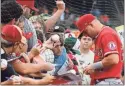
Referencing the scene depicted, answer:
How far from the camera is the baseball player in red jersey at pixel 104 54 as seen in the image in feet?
15.5

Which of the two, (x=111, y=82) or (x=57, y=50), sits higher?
(x=57, y=50)

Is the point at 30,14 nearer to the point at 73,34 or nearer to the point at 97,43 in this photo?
the point at 73,34

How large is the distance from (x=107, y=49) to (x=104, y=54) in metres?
0.06

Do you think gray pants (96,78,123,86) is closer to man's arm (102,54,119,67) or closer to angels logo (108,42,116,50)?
man's arm (102,54,119,67)

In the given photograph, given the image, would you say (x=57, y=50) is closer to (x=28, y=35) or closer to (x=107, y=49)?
(x=28, y=35)

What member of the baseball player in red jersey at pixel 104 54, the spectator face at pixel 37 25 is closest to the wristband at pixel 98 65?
the baseball player in red jersey at pixel 104 54

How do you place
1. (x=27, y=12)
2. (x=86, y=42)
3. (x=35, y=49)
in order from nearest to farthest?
1. (x=35, y=49)
2. (x=27, y=12)
3. (x=86, y=42)

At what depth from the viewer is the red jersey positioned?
4719 millimetres

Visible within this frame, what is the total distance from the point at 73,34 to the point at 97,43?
1558mm

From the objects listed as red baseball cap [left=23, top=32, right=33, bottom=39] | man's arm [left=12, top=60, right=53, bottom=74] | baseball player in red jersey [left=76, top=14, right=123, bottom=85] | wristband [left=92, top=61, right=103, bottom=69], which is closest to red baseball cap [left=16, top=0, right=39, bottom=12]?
red baseball cap [left=23, top=32, right=33, bottom=39]

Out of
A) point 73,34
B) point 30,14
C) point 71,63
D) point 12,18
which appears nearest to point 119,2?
point 73,34

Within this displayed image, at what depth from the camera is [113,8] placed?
7.55 m

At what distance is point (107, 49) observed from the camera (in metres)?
4.71

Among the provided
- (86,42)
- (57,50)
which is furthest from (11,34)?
(86,42)
